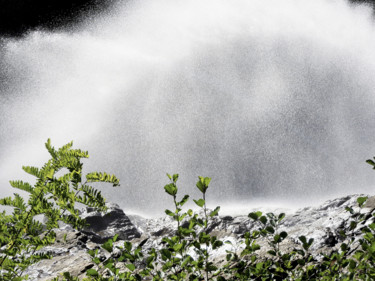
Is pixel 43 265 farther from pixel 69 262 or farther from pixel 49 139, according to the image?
pixel 49 139

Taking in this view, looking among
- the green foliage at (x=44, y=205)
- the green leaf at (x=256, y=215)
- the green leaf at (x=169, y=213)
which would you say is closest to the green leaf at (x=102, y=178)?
the green foliage at (x=44, y=205)

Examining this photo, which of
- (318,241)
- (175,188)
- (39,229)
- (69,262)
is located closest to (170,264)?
(175,188)

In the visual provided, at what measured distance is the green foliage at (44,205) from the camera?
354 centimetres

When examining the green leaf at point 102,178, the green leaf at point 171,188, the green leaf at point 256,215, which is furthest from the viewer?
the green leaf at point 102,178

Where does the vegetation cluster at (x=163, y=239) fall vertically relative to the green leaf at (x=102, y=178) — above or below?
below

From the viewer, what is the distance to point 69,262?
90.0ft

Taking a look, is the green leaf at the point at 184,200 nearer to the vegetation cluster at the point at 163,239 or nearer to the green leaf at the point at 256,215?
the vegetation cluster at the point at 163,239

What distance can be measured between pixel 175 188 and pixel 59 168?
1921 mm

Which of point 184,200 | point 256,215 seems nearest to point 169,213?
point 184,200

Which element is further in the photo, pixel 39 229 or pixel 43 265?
pixel 43 265

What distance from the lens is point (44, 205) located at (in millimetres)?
3588

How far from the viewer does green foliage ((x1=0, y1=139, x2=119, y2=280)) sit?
11.6ft

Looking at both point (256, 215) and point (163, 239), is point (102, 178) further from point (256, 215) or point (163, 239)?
point (256, 215)

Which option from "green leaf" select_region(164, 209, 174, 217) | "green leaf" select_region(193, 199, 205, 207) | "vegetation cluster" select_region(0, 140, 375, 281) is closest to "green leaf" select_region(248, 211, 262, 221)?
"vegetation cluster" select_region(0, 140, 375, 281)
